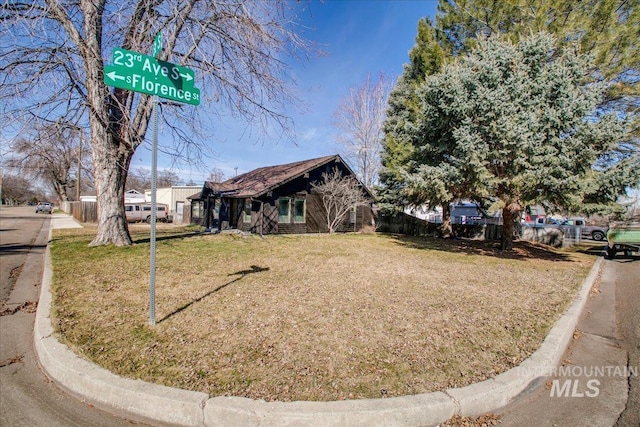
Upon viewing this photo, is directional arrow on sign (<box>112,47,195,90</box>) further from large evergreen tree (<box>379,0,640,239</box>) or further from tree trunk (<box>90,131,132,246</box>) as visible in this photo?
large evergreen tree (<box>379,0,640,239</box>)

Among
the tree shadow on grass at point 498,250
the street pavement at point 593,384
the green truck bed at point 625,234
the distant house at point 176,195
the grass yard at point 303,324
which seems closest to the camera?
the street pavement at point 593,384

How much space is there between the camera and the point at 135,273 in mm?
6719

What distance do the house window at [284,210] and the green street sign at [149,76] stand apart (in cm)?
1393

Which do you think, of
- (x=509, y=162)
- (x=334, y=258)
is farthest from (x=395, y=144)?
(x=334, y=258)

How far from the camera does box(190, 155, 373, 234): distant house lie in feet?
56.0

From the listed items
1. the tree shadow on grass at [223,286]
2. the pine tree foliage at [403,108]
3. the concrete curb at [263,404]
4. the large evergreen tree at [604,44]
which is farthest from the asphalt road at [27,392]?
the pine tree foliage at [403,108]

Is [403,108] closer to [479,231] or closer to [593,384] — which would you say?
[479,231]

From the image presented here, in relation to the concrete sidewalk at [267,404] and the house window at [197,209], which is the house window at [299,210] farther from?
the concrete sidewalk at [267,404]

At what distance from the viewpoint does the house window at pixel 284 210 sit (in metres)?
17.8

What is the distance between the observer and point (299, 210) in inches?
734

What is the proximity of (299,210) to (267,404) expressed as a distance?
16443 mm

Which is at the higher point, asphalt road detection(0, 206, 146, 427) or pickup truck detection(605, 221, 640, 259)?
pickup truck detection(605, 221, 640, 259)

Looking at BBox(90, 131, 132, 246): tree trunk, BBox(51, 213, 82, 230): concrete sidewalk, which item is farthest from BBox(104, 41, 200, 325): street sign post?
BBox(51, 213, 82, 230): concrete sidewalk

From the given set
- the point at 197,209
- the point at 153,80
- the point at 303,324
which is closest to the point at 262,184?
the point at 197,209
